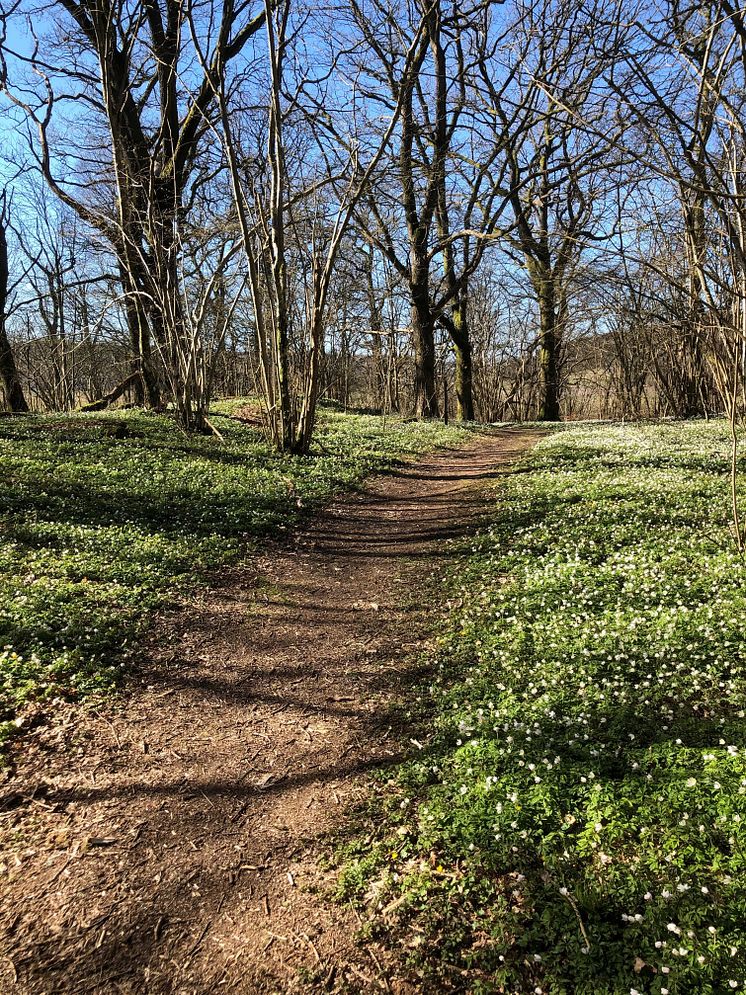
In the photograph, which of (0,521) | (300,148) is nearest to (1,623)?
(0,521)

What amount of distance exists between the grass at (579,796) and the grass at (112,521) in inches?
138

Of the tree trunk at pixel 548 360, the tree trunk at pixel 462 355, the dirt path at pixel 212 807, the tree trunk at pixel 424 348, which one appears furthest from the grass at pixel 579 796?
the tree trunk at pixel 548 360

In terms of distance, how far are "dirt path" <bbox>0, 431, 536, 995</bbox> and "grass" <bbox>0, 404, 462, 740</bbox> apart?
68 cm

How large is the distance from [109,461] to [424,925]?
11771mm

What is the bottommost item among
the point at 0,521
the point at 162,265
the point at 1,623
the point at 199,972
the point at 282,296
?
the point at 199,972

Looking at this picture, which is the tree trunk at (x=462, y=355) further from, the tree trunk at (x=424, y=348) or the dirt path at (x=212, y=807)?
the dirt path at (x=212, y=807)

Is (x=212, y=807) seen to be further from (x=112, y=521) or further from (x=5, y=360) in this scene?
(x=5, y=360)

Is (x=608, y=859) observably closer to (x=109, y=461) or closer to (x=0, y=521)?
(x=0, y=521)

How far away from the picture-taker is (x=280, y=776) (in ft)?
14.1

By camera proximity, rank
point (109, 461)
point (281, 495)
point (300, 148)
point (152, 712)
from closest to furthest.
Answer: point (152, 712) → point (281, 495) → point (109, 461) → point (300, 148)

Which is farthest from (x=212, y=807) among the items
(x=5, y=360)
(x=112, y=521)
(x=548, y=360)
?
(x=548, y=360)

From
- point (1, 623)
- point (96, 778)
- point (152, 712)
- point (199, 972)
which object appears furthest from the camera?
point (1, 623)

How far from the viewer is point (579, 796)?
3.54 m

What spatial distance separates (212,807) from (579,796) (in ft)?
8.52
